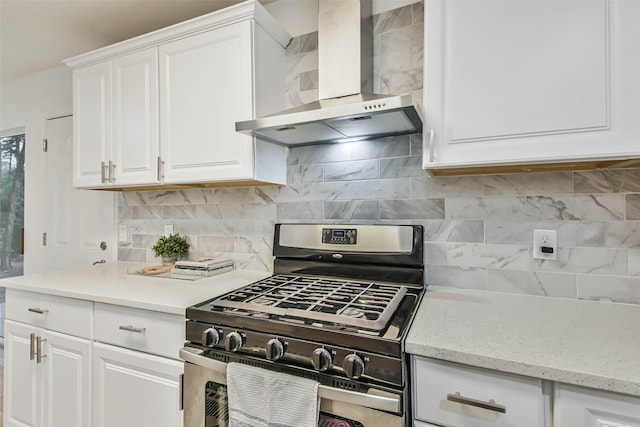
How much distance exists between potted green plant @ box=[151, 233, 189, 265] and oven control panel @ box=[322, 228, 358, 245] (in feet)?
3.29

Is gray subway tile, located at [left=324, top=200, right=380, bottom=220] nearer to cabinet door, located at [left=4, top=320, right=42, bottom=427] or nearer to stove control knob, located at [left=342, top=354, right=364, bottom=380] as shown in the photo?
stove control knob, located at [left=342, top=354, right=364, bottom=380]

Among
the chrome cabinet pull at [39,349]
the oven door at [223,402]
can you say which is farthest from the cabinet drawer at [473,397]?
the chrome cabinet pull at [39,349]

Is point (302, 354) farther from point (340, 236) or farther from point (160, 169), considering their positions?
point (160, 169)

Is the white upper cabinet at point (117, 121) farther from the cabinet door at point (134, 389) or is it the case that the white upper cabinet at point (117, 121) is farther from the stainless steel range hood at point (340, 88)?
the cabinet door at point (134, 389)

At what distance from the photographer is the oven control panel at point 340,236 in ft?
5.05

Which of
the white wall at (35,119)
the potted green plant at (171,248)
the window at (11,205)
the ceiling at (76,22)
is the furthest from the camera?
the window at (11,205)

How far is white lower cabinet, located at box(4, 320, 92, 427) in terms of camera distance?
147 cm

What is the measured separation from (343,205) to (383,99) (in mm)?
664

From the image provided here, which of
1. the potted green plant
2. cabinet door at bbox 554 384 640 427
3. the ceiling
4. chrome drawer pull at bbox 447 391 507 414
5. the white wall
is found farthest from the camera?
the white wall

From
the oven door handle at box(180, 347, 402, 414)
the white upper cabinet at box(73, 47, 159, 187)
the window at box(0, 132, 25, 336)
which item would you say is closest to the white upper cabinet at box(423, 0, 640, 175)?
the oven door handle at box(180, 347, 402, 414)

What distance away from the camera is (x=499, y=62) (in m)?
1.10

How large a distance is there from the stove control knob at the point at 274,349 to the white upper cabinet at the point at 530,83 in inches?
32.1

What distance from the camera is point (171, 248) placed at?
79.3 inches

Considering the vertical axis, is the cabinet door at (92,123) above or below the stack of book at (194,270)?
→ above
